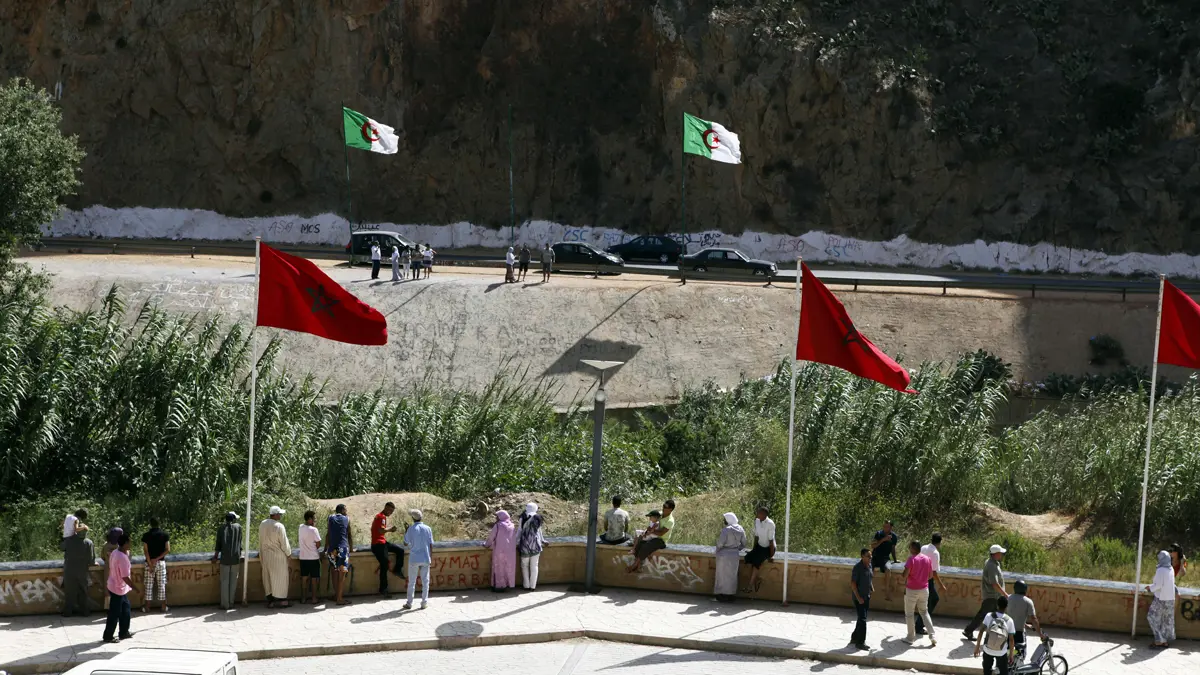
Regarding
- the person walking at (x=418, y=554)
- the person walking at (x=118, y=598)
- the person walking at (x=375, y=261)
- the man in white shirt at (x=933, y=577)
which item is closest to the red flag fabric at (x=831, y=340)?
the man in white shirt at (x=933, y=577)

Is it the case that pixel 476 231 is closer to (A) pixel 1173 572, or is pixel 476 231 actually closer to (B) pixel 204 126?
(B) pixel 204 126

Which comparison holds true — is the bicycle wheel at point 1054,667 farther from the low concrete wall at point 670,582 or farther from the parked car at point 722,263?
the parked car at point 722,263

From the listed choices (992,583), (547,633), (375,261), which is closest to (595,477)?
(547,633)

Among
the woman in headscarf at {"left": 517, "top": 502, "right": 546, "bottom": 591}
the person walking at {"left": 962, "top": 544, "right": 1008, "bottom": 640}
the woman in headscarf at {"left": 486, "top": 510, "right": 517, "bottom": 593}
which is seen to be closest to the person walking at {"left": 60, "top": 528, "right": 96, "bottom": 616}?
the woman in headscarf at {"left": 486, "top": 510, "right": 517, "bottom": 593}

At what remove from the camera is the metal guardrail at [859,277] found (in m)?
40.6

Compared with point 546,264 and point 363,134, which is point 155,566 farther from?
point 363,134

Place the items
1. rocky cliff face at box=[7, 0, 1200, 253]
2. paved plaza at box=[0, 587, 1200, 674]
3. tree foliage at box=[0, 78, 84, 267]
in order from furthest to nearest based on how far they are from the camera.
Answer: rocky cliff face at box=[7, 0, 1200, 253] → tree foliage at box=[0, 78, 84, 267] → paved plaza at box=[0, 587, 1200, 674]

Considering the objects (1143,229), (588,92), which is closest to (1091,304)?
(1143,229)

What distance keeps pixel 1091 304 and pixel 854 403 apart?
52.3ft

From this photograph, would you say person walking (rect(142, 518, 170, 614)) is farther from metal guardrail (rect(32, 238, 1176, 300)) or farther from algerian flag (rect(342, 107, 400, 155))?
metal guardrail (rect(32, 238, 1176, 300))

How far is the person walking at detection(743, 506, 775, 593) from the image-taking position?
17.0 m

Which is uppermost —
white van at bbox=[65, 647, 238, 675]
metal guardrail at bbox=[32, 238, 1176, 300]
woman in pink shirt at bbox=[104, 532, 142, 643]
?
metal guardrail at bbox=[32, 238, 1176, 300]

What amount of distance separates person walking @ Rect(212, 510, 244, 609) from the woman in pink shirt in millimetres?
1299

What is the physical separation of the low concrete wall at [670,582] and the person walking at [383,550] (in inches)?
6.2
